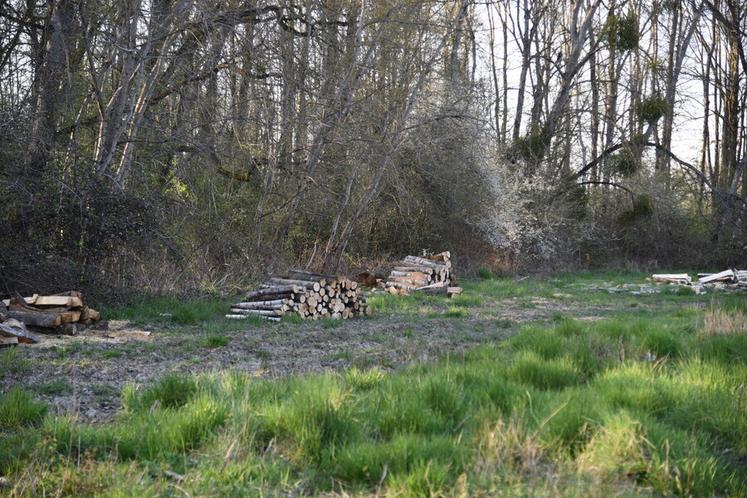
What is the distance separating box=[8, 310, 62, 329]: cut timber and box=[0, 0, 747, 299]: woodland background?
1.40 metres

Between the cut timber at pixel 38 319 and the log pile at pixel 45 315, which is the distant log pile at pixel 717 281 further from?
the cut timber at pixel 38 319

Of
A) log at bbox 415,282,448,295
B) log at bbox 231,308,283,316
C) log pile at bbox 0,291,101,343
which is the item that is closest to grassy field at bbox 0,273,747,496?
log pile at bbox 0,291,101,343

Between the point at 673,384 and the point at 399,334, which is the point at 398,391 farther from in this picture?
the point at 399,334

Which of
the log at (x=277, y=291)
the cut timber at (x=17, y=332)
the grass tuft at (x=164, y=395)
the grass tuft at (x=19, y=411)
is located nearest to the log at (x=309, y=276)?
the log at (x=277, y=291)

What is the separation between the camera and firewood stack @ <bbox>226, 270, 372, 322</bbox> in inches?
423

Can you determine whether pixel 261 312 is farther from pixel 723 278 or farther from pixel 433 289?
pixel 723 278

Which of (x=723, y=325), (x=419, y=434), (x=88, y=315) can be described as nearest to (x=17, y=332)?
(x=88, y=315)

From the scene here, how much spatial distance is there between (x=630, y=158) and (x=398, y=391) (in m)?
20.7

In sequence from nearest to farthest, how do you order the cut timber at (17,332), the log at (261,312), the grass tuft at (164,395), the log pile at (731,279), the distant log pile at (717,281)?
the grass tuft at (164,395) < the cut timber at (17,332) < the log at (261,312) < the distant log pile at (717,281) < the log pile at (731,279)

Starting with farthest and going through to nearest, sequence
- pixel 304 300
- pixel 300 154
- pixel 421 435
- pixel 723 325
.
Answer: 1. pixel 300 154
2. pixel 304 300
3. pixel 723 325
4. pixel 421 435

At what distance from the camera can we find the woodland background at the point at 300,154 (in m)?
10.4

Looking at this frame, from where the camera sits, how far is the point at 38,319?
28.0 ft

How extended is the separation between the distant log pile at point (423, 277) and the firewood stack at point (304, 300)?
372 cm

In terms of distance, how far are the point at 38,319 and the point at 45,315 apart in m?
0.09
